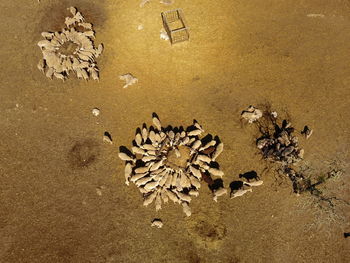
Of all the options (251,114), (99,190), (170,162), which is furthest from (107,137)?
(251,114)

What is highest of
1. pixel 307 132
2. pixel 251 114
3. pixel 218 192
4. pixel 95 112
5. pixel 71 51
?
pixel 71 51

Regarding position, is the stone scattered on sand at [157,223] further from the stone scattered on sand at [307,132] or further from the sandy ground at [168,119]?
the stone scattered on sand at [307,132]

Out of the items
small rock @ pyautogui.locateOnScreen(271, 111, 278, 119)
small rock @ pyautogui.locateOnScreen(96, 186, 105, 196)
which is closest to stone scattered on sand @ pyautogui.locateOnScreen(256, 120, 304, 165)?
small rock @ pyautogui.locateOnScreen(271, 111, 278, 119)

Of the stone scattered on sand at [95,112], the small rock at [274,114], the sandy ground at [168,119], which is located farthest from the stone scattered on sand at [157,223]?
the small rock at [274,114]

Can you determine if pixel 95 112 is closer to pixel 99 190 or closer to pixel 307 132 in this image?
pixel 99 190

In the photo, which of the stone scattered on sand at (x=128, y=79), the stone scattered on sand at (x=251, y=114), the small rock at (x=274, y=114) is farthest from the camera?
the stone scattered on sand at (x=128, y=79)

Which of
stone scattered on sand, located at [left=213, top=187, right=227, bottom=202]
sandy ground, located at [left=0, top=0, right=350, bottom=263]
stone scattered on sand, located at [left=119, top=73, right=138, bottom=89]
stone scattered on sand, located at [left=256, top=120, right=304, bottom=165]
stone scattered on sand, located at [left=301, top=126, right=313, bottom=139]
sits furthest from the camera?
stone scattered on sand, located at [left=119, top=73, right=138, bottom=89]

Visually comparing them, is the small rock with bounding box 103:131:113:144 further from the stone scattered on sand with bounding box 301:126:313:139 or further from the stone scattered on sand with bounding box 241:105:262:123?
the stone scattered on sand with bounding box 301:126:313:139
